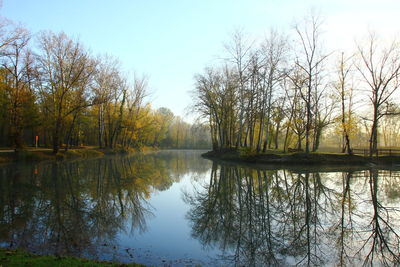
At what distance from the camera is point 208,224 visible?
7.98m

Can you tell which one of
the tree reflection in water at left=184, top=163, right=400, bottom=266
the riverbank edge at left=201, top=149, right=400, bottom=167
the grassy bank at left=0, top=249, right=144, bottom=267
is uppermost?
the riverbank edge at left=201, top=149, right=400, bottom=167

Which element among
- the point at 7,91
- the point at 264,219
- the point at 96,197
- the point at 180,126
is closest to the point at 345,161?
→ the point at 264,219

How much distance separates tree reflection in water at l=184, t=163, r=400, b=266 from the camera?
19.0ft

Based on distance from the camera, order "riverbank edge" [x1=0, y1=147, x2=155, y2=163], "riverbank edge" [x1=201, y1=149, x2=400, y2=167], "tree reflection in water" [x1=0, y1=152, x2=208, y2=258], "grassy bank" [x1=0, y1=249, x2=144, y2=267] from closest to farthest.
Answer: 1. "grassy bank" [x1=0, y1=249, x2=144, y2=267]
2. "tree reflection in water" [x1=0, y1=152, x2=208, y2=258]
3. "riverbank edge" [x1=0, y1=147, x2=155, y2=163]
4. "riverbank edge" [x1=201, y1=149, x2=400, y2=167]

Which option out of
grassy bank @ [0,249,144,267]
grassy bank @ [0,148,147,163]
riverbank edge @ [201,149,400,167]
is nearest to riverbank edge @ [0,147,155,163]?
grassy bank @ [0,148,147,163]

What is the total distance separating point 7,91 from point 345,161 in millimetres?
39611

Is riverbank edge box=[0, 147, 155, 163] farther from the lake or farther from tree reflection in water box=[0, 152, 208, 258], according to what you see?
the lake

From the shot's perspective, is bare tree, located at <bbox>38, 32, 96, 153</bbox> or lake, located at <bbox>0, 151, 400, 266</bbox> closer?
lake, located at <bbox>0, 151, 400, 266</bbox>

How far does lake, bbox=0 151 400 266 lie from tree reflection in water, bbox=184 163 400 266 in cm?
2

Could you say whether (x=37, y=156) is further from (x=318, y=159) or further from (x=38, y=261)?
(x=318, y=159)

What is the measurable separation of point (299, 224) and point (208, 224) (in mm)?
2638

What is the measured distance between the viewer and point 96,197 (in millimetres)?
11258

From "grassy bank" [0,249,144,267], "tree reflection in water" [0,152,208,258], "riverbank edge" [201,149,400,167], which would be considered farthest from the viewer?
"riverbank edge" [201,149,400,167]

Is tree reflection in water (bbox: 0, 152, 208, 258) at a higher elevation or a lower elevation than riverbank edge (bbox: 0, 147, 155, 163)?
lower
